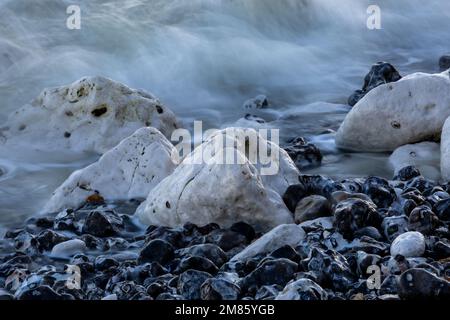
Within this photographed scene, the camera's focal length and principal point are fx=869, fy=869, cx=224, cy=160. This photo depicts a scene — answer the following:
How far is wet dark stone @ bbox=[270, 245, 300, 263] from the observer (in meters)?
4.26

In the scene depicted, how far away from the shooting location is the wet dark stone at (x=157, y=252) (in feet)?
14.6

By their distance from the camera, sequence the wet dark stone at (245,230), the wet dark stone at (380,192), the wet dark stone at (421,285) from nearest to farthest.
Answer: the wet dark stone at (421,285), the wet dark stone at (245,230), the wet dark stone at (380,192)

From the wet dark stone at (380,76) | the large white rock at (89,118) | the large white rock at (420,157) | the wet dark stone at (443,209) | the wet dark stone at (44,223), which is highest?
A: the wet dark stone at (380,76)

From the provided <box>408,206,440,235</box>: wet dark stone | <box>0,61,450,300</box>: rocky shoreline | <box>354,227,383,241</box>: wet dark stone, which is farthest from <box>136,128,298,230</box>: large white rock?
<box>408,206,440,235</box>: wet dark stone

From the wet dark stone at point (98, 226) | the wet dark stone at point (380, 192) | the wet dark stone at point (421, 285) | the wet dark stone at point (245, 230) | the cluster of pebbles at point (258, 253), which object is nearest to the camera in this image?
the wet dark stone at point (421, 285)

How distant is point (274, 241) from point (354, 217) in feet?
1.67

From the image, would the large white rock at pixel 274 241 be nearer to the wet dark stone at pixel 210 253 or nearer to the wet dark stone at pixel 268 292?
the wet dark stone at pixel 210 253

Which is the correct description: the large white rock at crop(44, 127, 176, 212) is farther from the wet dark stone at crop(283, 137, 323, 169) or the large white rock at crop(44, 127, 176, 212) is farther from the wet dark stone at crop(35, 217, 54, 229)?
the wet dark stone at crop(283, 137, 323, 169)

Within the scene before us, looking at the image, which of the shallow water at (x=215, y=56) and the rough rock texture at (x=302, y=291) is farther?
the shallow water at (x=215, y=56)

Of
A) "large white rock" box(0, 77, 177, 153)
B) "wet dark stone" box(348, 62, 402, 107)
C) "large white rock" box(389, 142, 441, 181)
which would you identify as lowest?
"large white rock" box(389, 142, 441, 181)

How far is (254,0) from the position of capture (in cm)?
1127

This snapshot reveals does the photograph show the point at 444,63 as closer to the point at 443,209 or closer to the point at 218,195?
the point at 443,209

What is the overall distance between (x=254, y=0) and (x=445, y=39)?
2.62m

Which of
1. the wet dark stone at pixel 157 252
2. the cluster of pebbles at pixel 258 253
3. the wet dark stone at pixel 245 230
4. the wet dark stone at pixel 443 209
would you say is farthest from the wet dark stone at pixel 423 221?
the wet dark stone at pixel 157 252
